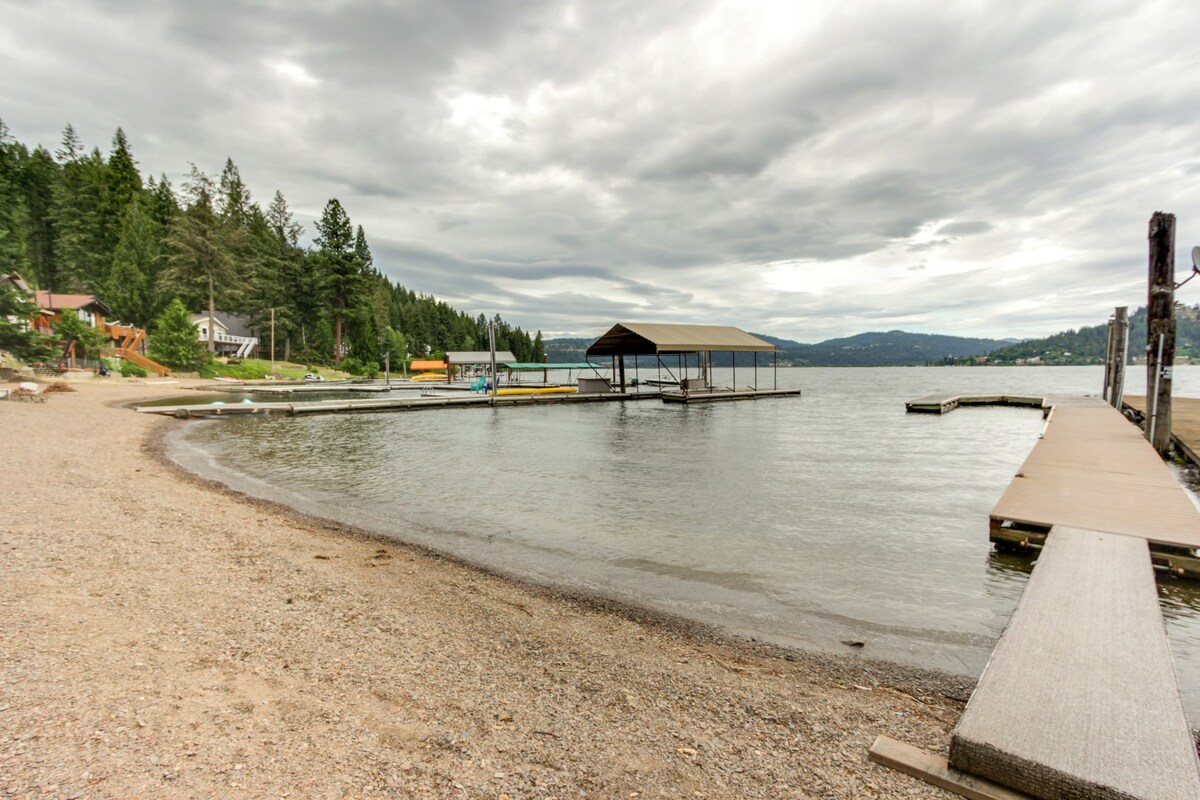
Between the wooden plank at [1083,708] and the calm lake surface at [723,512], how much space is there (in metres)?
0.74

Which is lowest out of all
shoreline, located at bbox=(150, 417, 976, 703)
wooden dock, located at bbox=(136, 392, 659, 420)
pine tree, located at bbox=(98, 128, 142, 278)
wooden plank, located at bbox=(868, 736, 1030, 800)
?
shoreline, located at bbox=(150, 417, 976, 703)

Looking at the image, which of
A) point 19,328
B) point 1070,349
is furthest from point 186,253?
point 1070,349

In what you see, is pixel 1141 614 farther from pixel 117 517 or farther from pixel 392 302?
pixel 392 302

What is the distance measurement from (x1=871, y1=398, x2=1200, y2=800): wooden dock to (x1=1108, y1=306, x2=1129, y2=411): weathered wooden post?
22369 mm

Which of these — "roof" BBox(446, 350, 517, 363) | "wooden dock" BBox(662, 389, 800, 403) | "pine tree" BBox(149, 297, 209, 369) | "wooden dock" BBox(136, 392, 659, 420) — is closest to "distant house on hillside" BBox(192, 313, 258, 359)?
"pine tree" BBox(149, 297, 209, 369)

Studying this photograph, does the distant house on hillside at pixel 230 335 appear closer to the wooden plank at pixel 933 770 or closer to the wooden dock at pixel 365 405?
the wooden dock at pixel 365 405

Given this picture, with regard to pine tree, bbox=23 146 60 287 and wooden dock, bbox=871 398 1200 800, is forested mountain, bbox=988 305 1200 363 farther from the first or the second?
pine tree, bbox=23 146 60 287

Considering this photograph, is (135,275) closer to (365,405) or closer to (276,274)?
(276,274)

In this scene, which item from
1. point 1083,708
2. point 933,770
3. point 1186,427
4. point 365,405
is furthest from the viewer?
point 365,405

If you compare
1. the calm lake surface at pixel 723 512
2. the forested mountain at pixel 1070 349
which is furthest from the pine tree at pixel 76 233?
the forested mountain at pixel 1070 349

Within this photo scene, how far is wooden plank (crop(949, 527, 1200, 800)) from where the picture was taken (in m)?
2.49

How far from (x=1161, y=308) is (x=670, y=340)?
23492 millimetres

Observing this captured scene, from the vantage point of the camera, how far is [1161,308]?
12461mm

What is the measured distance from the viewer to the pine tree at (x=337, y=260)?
66.8m
